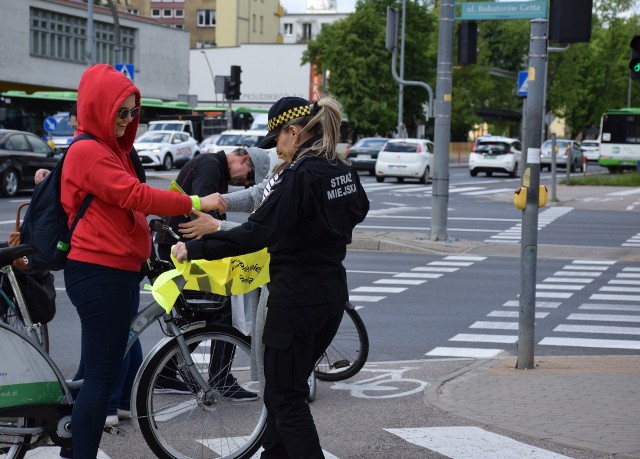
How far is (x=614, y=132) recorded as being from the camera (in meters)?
58.0

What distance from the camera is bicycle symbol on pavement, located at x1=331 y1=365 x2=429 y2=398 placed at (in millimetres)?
7742

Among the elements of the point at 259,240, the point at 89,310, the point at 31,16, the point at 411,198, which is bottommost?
the point at 411,198

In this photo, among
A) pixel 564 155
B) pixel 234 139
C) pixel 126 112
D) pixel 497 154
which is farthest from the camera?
pixel 564 155

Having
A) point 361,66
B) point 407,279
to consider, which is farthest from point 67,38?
point 407,279

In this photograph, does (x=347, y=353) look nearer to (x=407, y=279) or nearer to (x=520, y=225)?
(x=407, y=279)

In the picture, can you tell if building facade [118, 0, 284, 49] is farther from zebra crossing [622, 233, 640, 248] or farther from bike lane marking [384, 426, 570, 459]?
bike lane marking [384, 426, 570, 459]

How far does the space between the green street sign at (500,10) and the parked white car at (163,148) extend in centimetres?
2686

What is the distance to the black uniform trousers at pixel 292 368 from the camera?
15.9ft

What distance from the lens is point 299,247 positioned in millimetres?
4859

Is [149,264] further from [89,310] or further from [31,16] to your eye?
[31,16]

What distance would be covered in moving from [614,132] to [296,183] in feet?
181

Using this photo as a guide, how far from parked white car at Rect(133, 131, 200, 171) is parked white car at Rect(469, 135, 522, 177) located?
11.9 meters

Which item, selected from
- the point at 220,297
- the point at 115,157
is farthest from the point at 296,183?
the point at 220,297

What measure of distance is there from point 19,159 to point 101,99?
23.6 metres
